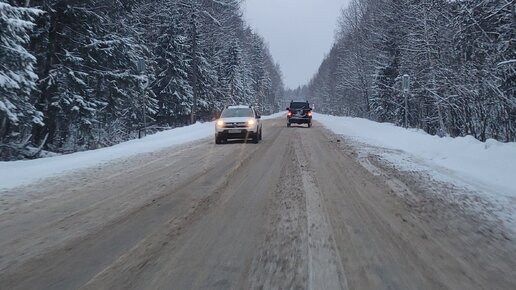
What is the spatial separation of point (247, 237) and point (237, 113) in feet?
50.3

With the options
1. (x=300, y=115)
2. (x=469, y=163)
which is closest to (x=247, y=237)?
(x=469, y=163)

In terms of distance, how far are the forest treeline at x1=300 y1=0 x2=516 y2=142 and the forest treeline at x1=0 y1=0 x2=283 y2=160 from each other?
48.6ft

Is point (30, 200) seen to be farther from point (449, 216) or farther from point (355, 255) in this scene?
point (449, 216)

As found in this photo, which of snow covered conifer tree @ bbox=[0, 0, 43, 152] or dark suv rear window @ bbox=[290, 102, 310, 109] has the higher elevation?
snow covered conifer tree @ bbox=[0, 0, 43, 152]

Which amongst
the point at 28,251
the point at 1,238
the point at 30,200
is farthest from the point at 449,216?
the point at 30,200

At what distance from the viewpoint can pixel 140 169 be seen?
1159cm

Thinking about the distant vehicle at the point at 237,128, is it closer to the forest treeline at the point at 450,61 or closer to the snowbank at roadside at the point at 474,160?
the snowbank at roadside at the point at 474,160

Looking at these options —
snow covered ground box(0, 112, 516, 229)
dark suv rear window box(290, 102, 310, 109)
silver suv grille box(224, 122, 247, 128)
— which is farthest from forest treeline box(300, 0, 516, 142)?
silver suv grille box(224, 122, 247, 128)

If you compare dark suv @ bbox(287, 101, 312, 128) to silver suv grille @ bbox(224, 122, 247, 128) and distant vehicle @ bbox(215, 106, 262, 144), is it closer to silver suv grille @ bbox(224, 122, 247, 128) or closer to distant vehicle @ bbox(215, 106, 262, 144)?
distant vehicle @ bbox(215, 106, 262, 144)

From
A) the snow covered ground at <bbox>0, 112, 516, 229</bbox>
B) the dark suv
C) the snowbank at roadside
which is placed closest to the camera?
the snow covered ground at <bbox>0, 112, 516, 229</bbox>

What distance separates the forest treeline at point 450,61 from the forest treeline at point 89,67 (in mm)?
14799

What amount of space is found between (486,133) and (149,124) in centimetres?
2835

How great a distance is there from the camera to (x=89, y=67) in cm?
2031

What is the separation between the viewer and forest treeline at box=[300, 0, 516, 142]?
1691 centimetres
